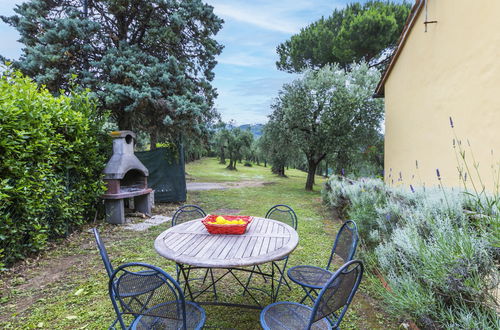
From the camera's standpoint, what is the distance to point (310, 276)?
261cm

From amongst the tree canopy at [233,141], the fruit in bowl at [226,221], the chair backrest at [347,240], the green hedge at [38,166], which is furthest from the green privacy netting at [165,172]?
the tree canopy at [233,141]

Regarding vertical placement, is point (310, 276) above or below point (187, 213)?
below

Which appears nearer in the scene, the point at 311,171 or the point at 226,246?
the point at 226,246

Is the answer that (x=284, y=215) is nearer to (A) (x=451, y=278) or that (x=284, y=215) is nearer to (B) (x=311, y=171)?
(A) (x=451, y=278)

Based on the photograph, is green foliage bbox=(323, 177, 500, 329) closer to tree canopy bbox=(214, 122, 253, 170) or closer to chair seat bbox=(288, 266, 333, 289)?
chair seat bbox=(288, 266, 333, 289)

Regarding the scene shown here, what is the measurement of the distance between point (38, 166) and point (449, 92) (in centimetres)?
754

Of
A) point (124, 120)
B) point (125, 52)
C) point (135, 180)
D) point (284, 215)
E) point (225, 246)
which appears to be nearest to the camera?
point (225, 246)

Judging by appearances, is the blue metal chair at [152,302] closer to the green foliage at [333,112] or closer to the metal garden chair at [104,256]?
the metal garden chair at [104,256]

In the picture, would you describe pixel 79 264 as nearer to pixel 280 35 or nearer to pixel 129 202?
pixel 129 202

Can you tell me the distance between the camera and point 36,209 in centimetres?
373

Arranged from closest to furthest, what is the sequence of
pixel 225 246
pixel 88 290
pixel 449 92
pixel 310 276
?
pixel 225 246 < pixel 310 276 < pixel 88 290 < pixel 449 92

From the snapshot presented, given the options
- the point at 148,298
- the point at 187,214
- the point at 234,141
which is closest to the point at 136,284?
the point at 148,298

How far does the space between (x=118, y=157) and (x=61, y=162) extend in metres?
1.52

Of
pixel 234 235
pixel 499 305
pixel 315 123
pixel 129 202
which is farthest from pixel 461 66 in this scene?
pixel 129 202
